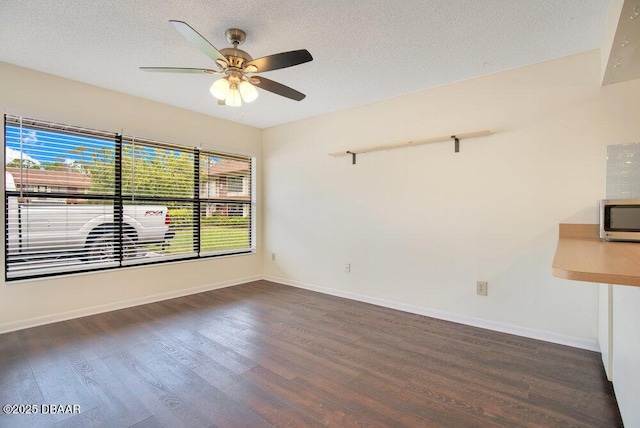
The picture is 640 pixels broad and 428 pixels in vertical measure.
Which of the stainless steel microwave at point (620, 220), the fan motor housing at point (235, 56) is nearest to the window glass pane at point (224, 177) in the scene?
the fan motor housing at point (235, 56)

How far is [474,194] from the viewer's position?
118 inches

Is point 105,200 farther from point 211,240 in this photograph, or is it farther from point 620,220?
point 620,220

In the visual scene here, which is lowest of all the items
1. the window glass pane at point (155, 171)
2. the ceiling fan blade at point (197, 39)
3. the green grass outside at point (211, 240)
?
the green grass outside at point (211, 240)

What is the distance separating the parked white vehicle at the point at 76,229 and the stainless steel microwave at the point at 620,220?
4.26 meters

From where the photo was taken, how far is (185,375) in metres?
2.10

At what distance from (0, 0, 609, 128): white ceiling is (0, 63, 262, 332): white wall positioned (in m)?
0.20

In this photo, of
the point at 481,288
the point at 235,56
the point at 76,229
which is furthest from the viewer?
A: the point at 76,229

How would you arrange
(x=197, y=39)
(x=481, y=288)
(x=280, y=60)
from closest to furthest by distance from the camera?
(x=197, y=39) < (x=280, y=60) < (x=481, y=288)

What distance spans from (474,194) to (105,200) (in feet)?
12.8

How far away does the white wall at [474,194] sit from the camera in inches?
99.0

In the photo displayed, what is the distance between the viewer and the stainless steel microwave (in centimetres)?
193

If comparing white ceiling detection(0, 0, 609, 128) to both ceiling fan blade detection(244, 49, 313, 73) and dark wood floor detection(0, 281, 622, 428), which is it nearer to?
ceiling fan blade detection(244, 49, 313, 73)

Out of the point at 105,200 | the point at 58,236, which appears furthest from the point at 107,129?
the point at 58,236

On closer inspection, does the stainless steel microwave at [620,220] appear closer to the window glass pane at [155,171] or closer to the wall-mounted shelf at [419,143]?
the wall-mounted shelf at [419,143]
